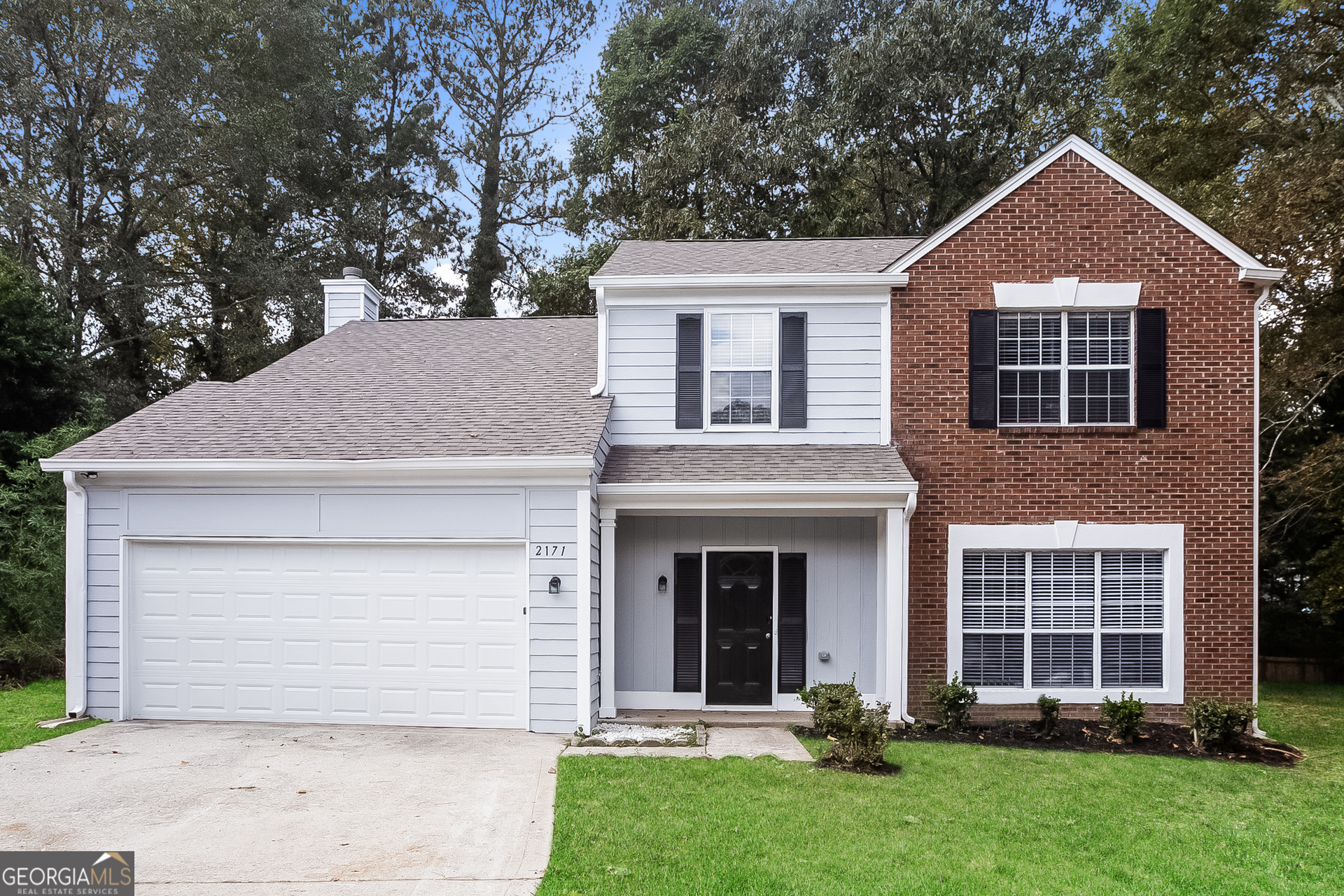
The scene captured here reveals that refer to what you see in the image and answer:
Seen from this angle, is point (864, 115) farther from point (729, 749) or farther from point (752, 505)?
point (729, 749)

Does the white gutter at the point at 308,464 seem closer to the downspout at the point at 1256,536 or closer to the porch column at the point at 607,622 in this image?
the porch column at the point at 607,622

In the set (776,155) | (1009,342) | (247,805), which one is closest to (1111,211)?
(1009,342)

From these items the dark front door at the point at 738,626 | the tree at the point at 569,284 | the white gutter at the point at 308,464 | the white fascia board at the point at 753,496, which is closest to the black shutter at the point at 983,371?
the white fascia board at the point at 753,496

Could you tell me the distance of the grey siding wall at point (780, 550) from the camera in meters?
11.1

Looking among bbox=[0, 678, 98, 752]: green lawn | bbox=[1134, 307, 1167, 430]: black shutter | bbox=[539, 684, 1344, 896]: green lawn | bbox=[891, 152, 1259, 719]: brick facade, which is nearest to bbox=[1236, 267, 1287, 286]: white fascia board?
bbox=[891, 152, 1259, 719]: brick facade

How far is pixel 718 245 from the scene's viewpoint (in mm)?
13305

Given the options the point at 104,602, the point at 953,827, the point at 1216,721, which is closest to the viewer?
the point at 953,827

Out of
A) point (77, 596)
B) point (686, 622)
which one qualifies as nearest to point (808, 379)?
point (686, 622)

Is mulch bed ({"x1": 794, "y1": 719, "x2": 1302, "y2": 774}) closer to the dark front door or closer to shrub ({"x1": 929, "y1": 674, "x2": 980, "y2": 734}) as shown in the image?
shrub ({"x1": 929, "y1": 674, "x2": 980, "y2": 734})

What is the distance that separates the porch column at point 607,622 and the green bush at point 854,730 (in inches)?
104

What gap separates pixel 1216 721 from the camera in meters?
9.18

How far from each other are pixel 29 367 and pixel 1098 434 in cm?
1818

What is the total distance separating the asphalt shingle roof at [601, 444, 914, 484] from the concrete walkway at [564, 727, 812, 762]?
276 centimetres

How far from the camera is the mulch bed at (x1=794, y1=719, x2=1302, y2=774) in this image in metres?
9.18
